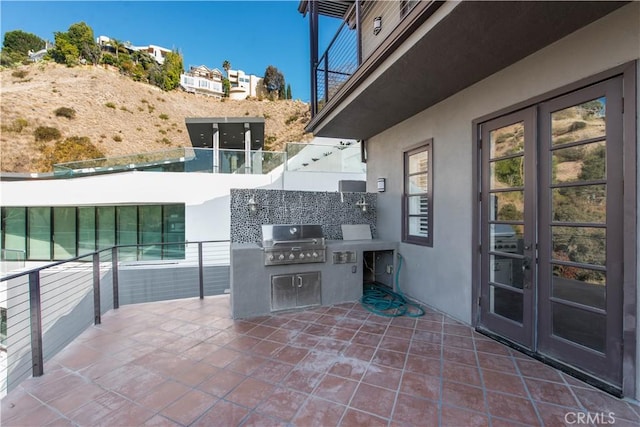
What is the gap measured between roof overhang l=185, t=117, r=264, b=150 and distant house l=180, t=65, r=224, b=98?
104 ft

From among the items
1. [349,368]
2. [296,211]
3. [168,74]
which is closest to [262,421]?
[349,368]

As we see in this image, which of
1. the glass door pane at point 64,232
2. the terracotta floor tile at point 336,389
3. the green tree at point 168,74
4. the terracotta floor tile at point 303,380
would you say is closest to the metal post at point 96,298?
the terracotta floor tile at point 303,380

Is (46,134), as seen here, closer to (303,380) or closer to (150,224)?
(150,224)

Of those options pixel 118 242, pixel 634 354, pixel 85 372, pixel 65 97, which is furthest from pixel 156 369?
pixel 65 97

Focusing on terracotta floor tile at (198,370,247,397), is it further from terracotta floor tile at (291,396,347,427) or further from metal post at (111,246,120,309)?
metal post at (111,246,120,309)

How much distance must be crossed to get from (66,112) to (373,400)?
118 feet

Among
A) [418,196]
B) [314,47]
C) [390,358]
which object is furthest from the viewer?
[314,47]

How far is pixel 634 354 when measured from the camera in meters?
1.90

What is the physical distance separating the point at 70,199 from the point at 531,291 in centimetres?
1265

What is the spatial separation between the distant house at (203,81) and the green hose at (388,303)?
43711 mm

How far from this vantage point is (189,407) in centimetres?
195

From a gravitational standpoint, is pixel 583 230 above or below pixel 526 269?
above

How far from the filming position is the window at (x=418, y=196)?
3.89m

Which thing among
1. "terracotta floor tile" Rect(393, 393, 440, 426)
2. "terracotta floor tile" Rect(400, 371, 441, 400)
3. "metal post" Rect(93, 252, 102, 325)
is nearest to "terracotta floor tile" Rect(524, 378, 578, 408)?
"terracotta floor tile" Rect(400, 371, 441, 400)
